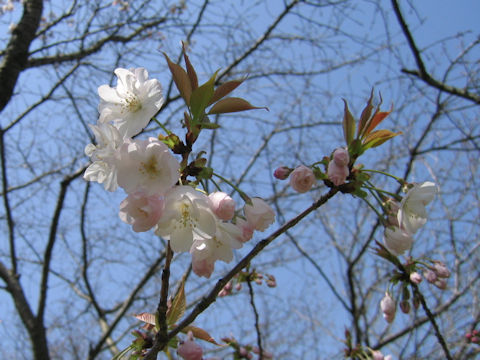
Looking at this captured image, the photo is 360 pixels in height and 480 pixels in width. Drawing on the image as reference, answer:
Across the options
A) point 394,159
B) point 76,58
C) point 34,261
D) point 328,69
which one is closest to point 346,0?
point 328,69

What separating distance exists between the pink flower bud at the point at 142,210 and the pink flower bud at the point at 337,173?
46 centimetres

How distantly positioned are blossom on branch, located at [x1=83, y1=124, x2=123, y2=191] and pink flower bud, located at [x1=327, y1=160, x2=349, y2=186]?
1.82 feet

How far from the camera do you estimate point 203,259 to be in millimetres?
976

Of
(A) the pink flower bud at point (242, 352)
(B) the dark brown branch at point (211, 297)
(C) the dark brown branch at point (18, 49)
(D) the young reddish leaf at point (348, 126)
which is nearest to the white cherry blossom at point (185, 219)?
(B) the dark brown branch at point (211, 297)

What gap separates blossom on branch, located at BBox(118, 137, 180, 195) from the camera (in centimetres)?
87

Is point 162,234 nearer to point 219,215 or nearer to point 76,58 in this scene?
point 219,215

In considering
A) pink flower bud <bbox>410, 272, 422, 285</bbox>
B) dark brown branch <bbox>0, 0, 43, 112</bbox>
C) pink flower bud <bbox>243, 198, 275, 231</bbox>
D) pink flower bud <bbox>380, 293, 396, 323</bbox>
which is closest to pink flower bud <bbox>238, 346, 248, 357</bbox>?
pink flower bud <bbox>380, 293, 396, 323</bbox>

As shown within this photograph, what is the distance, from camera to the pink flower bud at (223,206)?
35.6 inches

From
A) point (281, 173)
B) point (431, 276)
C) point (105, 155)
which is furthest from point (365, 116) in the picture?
point (431, 276)

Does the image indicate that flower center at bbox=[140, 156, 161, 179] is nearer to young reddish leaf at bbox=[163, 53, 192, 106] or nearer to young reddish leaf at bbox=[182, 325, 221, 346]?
young reddish leaf at bbox=[163, 53, 192, 106]

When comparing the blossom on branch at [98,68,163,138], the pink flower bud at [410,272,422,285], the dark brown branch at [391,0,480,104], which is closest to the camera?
the blossom on branch at [98,68,163,138]

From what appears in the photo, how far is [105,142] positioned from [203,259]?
1.34 ft

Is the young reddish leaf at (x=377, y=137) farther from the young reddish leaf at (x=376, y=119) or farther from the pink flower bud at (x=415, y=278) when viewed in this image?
the pink flower bud at (x=415, y=278)

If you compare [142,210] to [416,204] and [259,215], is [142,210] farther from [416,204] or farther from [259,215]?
[416,204]
